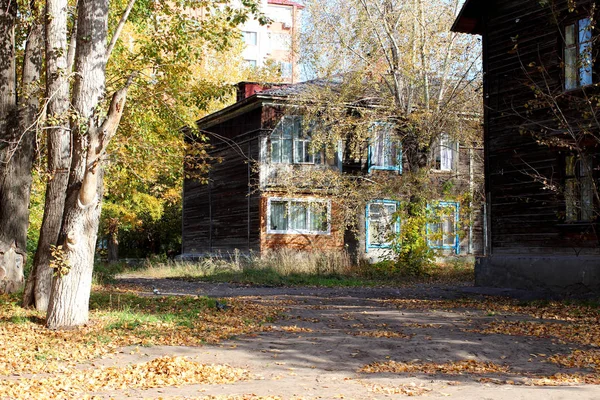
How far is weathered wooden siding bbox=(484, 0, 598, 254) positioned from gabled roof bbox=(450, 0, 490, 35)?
0.38 metres

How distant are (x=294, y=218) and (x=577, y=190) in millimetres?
15173

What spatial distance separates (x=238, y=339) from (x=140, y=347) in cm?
172

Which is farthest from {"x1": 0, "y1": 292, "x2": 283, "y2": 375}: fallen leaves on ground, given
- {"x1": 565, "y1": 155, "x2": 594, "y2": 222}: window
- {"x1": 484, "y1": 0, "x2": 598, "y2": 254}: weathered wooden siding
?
{"x1": 565, "y1": 155, "x2": 594, "y2": 222}: window

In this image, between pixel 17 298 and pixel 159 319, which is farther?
pixel 17 298

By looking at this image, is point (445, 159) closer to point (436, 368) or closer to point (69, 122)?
point (69, 122)

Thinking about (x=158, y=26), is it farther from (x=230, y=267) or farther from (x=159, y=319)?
(x=230, y=267)

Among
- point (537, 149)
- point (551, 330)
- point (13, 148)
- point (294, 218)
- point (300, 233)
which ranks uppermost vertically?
point (537, 149)

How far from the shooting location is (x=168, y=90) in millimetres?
18141

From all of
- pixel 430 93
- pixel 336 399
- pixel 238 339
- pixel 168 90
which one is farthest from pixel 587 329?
pixel 430 93

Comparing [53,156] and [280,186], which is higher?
[280,186]

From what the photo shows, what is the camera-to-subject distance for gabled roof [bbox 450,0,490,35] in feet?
69.4

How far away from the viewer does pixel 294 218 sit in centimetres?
3166

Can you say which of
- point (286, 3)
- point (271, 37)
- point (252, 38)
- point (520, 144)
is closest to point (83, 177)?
point (520, 144)

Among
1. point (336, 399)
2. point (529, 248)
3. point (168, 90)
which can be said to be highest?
point (168, 90)
